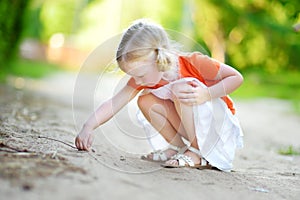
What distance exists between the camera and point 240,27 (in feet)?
58.6

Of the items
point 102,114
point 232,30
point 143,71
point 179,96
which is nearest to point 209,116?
point 179,96

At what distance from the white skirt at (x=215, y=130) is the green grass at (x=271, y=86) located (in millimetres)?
9931

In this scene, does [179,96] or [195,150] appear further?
[195,150]

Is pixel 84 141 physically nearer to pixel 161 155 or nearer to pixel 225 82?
pixel 161 155

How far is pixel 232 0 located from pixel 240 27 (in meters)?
2.47

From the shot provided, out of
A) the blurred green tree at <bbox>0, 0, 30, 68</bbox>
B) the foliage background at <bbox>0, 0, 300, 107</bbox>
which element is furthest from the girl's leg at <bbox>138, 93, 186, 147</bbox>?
the foliage background at <bbox>0, 0, 300, 107</bbox>

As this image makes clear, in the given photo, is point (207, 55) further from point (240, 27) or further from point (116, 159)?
point (240, 27)

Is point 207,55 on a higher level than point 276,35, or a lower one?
lower

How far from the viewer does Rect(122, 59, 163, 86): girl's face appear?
8.97ft

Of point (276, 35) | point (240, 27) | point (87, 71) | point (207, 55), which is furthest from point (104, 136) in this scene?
point (240, 27)

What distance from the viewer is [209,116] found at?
290cm

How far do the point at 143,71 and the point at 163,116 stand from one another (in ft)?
1.27

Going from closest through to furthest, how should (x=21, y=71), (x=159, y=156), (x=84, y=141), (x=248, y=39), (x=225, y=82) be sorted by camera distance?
1. (x=84, y=141)
2. (x=225, y=82)
3. (x=159, y=156)
4. (x=21, y=71)
5. (x=248, y=39)

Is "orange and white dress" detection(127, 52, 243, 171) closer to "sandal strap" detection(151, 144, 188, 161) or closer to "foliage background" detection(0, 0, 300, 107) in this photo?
"sandal strap" detection(151, 144, 188, 161)
